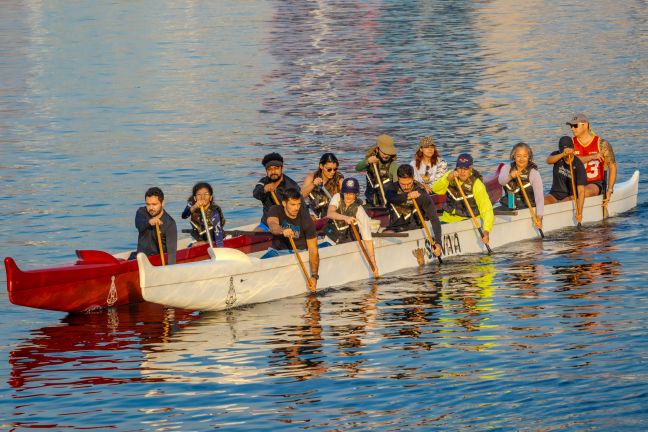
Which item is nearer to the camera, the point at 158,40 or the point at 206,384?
the point at 206,384

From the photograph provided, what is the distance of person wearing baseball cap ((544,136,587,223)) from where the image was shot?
2778 cm

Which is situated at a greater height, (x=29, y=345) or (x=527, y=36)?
(x=527, y=36)

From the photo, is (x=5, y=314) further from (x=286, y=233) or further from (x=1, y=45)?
(x=1, y=45)

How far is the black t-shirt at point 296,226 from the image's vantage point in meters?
22.2

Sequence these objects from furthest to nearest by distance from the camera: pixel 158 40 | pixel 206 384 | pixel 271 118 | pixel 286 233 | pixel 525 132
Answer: pixel 158 40
pixel 271 118
pixel 525 132
pixel 286 233
pixel 206 384

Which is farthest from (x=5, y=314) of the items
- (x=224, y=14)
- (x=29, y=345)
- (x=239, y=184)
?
(x=224, y=14)

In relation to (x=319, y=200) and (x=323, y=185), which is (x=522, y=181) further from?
(x=323, y=185)

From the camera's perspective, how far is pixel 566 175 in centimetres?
2822

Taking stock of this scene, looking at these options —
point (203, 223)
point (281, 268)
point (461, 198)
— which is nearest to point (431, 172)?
point (461, 198)

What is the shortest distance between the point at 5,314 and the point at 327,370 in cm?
696

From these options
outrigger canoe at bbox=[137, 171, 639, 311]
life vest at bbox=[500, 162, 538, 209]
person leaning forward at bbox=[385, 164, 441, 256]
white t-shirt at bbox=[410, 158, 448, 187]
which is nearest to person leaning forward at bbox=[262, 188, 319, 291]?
outrigger canoe at bbox=[137, 171, 639, 311]

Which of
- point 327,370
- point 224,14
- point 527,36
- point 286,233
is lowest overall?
point 327,370

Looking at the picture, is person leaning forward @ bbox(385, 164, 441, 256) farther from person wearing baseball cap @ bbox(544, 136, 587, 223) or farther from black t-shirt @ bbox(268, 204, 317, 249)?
person wearing baseball cap @ bbox(544, 136, 587, 223)

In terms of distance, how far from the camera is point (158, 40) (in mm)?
76250
